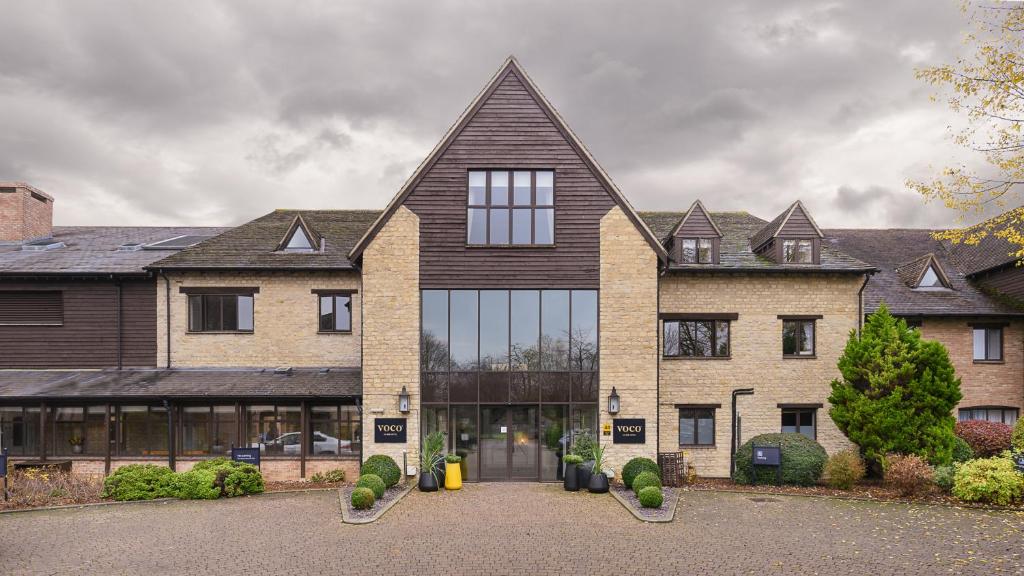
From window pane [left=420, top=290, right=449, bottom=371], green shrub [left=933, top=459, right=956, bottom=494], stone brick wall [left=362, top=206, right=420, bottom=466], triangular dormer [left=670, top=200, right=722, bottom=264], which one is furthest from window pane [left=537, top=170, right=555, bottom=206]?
green shrub [left=933, top=459, right=956, bottom=494]

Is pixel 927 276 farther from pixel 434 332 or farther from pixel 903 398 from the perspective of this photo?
pixel 434 332

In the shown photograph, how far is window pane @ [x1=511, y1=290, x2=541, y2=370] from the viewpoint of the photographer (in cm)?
1905

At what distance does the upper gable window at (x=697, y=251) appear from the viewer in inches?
861

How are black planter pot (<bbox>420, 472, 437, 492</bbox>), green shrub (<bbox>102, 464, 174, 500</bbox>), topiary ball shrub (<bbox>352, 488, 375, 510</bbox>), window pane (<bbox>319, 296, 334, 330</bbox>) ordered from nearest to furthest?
topiary ball shrub (<bbox>352, 488, 375, 510</bbox>)
green shrub (<bbox>102, 464, 174, 500</bbox>)
black planter pot (<bbox>420, 472, 437, 492</bbox>)
window pane (<bbox>319, 296, 334, 330</bbox>)

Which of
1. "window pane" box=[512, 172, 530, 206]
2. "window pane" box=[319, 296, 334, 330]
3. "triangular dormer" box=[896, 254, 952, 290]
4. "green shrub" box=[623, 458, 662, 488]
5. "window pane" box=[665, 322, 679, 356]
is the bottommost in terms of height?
"green shrub" box=[623, 458, 662, 488]

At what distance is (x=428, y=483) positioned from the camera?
691 inches

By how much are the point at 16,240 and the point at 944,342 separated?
3689 centimetres

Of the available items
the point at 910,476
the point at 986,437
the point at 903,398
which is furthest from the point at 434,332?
the point at 986,437

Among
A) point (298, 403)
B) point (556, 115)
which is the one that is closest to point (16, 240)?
point (298, 403)

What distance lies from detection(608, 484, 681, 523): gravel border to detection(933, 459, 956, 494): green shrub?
22.5 ft

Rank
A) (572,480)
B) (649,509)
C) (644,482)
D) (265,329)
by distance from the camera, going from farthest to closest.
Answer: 1. (265,329)
2. (572,480)
3. (644,482)
4. (649,509)

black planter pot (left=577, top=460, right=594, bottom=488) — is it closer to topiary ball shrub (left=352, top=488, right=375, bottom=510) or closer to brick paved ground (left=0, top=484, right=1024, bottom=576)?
brick paved ground (left=0, top=484, right=1024, bottom=576)

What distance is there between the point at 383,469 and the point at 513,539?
6.20 m

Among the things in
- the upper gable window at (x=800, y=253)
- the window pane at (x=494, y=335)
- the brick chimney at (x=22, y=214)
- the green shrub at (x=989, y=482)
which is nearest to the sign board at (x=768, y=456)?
the green shrub at (x=989, y=482)
